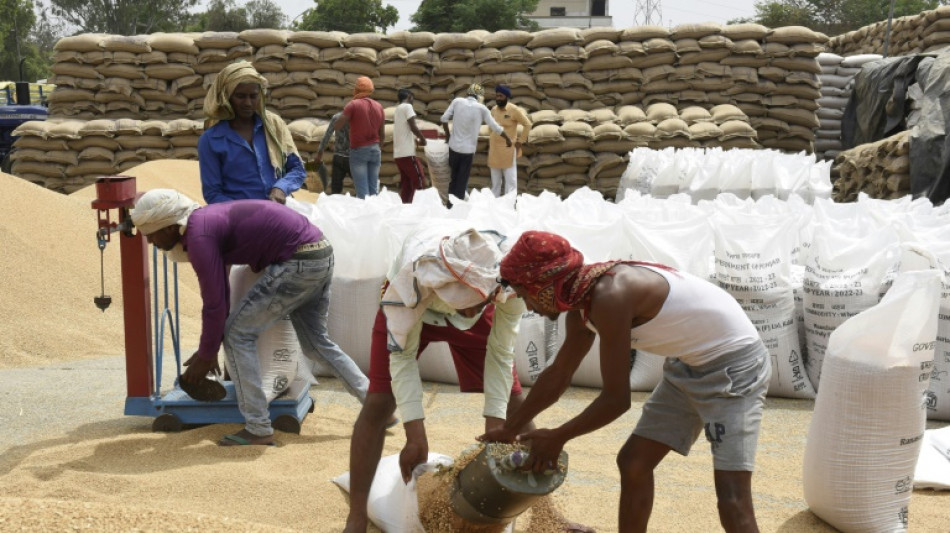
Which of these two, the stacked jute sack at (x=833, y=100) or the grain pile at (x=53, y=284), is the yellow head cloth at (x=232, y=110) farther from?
the stacked jute sack at (x=833, y=100)

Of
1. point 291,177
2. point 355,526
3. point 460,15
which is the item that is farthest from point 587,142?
point 460,15

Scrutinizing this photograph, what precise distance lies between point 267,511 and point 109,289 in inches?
140

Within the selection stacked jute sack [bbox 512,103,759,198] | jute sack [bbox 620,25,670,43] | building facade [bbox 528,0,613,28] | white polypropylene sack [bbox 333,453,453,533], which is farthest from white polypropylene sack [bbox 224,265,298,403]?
building facade [bbox 528,0,613,28]

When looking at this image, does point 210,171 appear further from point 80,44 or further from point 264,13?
point 264,13

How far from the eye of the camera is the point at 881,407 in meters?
3.12

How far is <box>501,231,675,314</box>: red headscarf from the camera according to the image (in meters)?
2.49

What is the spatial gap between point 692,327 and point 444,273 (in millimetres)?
665

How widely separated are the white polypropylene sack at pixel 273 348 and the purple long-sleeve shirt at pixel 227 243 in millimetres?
231

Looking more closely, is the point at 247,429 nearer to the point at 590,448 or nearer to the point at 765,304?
the point at 590,448

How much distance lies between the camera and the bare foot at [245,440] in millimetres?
3906

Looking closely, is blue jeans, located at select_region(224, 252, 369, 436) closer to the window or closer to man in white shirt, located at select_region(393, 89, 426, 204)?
man in white shirt, located at select_region(393, 89, 426, 204)

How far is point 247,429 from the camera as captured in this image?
3.94 metres

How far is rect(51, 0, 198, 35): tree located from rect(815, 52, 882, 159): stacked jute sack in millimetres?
35756

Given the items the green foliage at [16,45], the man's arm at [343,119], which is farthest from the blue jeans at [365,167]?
the green foliage at [16,45]
